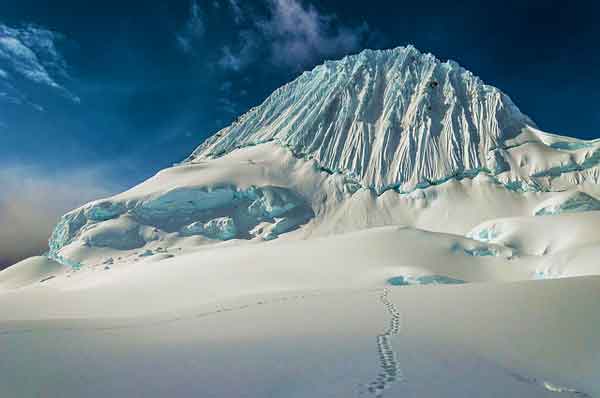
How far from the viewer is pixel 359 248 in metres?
27.3

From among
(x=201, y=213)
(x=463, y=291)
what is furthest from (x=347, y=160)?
(x=463, y=291)

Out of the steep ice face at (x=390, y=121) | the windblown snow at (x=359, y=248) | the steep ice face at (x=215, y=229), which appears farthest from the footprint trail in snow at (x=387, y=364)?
the steep ice face at (x=390, y=121)

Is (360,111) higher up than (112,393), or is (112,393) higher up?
(360,111)

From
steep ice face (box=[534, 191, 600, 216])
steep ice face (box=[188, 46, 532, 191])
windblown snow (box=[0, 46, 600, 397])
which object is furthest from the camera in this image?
steep ice face (box=[188, 46, 532, 191])

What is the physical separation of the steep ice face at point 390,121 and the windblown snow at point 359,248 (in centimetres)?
31

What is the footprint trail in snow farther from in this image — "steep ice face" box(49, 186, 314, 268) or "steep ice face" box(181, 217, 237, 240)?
"steep ice face" box(181, 217, 237, 240)

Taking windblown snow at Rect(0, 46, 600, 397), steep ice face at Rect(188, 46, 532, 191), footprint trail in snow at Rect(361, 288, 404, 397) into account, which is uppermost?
steep ice face at Rect(188, 46, 532, 191)

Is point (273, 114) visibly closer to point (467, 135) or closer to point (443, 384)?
point (467, 135)

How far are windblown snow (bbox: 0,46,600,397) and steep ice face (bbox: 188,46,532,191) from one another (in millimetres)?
307

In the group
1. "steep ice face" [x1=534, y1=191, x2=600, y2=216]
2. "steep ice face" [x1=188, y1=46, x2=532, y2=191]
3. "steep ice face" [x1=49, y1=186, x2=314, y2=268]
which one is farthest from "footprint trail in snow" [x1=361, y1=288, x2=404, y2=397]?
"steep ice face" [x1=188, y1=46, x2=532, y2=191]

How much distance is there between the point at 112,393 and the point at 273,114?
266ft

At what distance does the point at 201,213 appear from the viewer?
62562mm

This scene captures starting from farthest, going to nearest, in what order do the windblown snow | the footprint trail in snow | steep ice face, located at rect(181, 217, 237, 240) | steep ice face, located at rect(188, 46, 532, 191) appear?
steep ice face, located at rect(188, 46, 532, 191) < steep ice face, located at rect(181, 217, 237, 240) < the windblown snow < the footprint trail in snow

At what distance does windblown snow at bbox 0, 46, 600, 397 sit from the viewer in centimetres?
677
